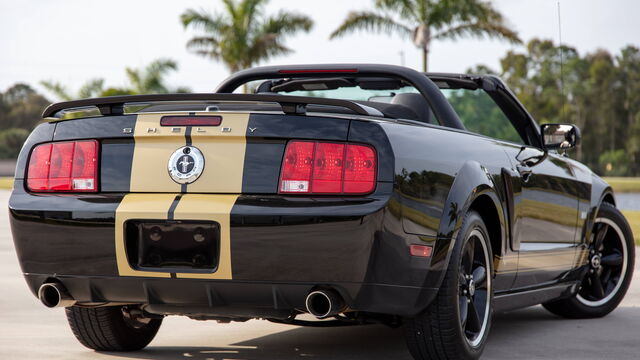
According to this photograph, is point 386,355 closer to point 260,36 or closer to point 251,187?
point 251,187

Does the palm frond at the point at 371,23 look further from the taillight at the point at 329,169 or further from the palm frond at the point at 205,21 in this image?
the taillight at the point at 329,169

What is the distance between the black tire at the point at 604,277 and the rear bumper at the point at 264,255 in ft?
8.77

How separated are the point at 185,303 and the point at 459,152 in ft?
4.52

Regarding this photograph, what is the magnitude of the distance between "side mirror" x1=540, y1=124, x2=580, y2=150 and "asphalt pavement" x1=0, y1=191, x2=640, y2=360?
107 centimetres

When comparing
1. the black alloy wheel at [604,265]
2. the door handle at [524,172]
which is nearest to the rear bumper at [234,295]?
the door handle at [524,172]

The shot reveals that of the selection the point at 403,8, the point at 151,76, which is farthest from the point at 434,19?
the point at 151,76

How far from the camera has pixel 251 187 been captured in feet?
12.9

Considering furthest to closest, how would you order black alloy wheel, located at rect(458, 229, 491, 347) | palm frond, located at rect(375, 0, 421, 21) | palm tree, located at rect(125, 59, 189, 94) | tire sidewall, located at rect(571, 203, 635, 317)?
palm tree, located at rect(125, 59, 189, 94) < palm frond, located at rect(375, 0, 421, 21) < tire sidewall, located at rect(571, 203, 635, 317) < black alloy wheel, located at rect(458, 229, 491, 347)

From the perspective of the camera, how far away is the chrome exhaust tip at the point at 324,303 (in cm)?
388

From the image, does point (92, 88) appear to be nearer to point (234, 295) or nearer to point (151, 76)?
point (151, 76)

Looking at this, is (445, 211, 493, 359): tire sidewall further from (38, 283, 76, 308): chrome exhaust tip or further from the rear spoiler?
(38, 283, 76, 308): chrome exhaust tip

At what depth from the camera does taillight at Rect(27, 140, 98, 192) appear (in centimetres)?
417

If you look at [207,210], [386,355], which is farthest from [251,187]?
[386,355]

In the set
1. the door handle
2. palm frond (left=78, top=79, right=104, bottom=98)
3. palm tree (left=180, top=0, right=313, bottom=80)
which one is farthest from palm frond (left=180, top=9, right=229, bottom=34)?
the door handle
